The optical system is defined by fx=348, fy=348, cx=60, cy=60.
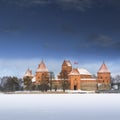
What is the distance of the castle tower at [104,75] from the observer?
94.6 m

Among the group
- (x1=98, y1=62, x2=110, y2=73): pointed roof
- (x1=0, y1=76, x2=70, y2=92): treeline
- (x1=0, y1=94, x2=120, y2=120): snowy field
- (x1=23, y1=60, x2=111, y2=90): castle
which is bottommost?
(x1=0, y1=94, x2=120, y2=120): snowy field

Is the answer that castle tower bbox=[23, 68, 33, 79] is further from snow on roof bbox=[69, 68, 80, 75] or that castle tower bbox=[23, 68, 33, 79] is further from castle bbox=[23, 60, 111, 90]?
snow on roof bbox=[69, 68, 80, 75]

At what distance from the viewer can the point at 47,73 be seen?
313 feet

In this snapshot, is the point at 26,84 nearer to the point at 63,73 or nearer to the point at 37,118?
the point at 63,73

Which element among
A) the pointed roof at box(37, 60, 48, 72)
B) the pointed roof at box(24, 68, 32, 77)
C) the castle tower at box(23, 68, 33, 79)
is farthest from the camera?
the pointed roof at box(24, 68, 32, 77)

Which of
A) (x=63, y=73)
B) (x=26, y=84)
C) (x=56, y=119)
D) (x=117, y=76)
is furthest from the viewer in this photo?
(x=117, y=76)

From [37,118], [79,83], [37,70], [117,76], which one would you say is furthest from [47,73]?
[37,118]

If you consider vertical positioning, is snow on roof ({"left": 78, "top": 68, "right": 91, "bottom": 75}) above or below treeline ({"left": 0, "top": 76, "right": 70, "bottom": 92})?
above

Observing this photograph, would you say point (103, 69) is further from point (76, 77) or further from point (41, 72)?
point (41, 72)

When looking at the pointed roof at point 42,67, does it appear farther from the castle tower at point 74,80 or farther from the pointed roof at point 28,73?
the castle tower at point 74,80

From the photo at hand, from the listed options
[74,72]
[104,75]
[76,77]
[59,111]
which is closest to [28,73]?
[74,72]

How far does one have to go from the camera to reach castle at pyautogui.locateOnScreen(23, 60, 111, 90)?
8991 centimetres

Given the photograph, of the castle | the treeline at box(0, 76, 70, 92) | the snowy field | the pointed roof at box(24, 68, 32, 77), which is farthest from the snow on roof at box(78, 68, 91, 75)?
the snowy field

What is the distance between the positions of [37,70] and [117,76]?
3151 cm
